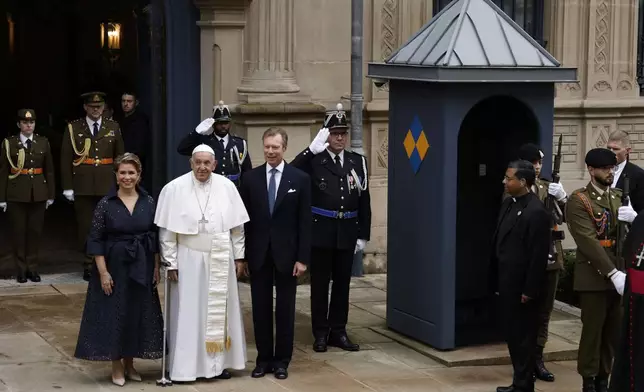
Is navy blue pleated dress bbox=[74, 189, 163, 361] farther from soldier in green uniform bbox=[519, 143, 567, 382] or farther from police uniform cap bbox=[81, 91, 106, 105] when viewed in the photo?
police uniform cap bbox=[81, 91, 106, 105]

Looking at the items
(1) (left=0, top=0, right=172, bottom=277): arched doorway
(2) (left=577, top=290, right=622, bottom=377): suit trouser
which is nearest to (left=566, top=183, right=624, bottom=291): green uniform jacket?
(2) (left=577, top=290, right=622, bottom=377): suit trouser

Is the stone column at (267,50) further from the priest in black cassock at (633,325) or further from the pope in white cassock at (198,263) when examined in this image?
the priest in black cassock at (633,325)

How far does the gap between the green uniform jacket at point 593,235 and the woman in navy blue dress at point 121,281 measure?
3.16 metres

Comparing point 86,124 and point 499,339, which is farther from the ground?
point 86,124

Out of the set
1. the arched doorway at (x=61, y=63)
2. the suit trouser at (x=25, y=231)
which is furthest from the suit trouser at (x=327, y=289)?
the arched doorway at (x=61, y=63)

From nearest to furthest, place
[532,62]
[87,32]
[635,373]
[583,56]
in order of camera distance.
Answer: [635,373], [532,62], [583,56], [87,32]

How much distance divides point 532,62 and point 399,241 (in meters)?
1.90

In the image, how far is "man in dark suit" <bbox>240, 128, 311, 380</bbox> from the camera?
10.6m

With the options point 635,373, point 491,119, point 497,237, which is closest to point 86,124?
point 491,119

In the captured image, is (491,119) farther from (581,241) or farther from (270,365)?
(270,365)

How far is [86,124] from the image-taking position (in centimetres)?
1406

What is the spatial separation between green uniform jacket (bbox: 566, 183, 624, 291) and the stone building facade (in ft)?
16.5

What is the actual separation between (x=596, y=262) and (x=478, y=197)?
2.42 meters

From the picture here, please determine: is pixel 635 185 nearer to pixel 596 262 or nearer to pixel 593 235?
pixel 593 235
